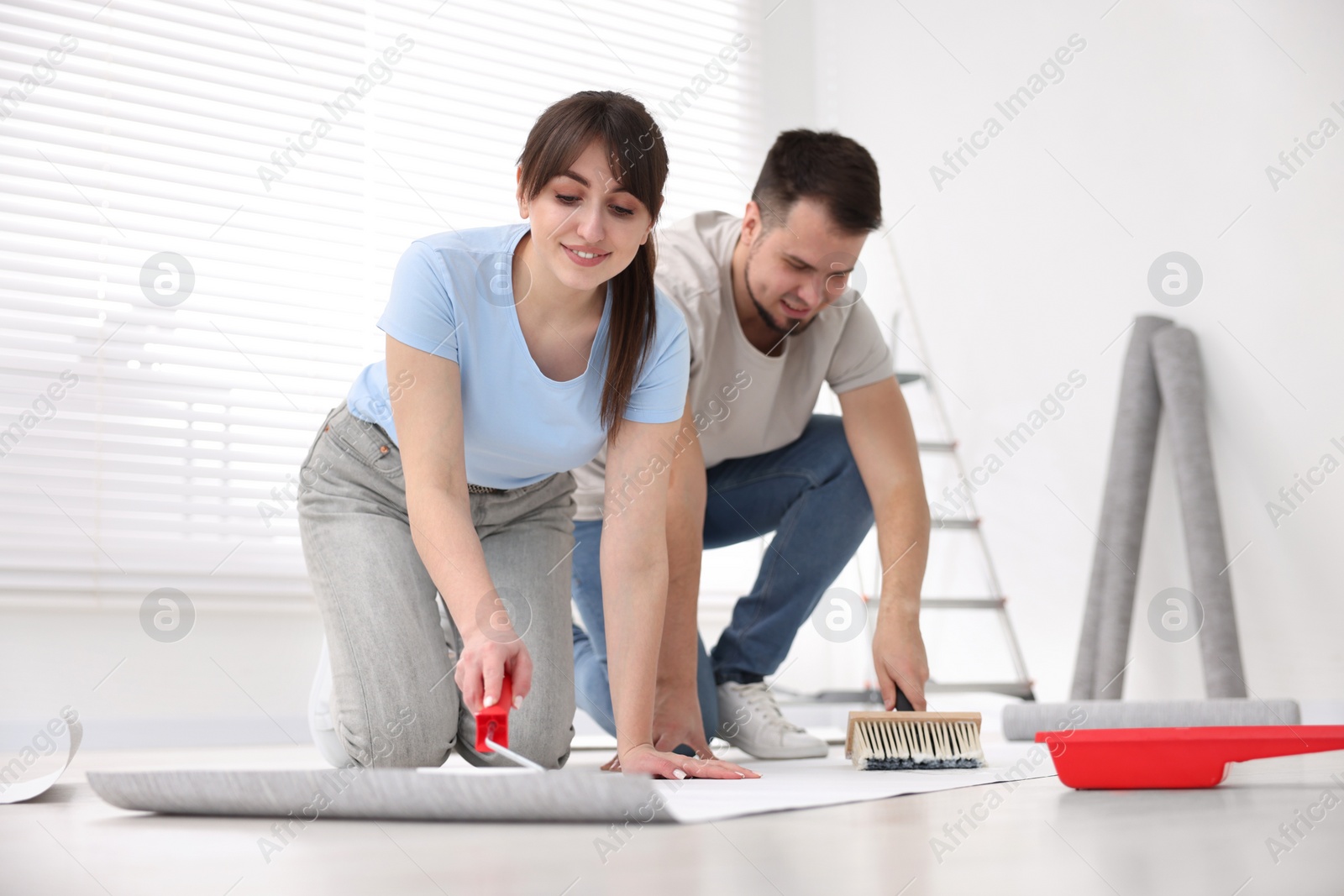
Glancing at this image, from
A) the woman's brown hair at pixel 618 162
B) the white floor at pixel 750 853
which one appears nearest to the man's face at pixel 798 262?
the woman's brown hair at pixel 618 162

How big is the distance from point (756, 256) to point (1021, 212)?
1.66 meters

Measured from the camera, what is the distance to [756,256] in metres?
1.91

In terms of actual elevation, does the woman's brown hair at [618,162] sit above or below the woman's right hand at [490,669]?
above

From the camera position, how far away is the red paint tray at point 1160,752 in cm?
119

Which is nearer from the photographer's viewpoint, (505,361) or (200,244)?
(505,361)

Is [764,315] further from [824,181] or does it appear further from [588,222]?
[588,222]

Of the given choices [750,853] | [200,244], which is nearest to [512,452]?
[750,853]

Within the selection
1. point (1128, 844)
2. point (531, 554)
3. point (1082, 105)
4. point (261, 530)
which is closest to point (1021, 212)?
point (1082, 105)

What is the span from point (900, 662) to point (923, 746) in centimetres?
19

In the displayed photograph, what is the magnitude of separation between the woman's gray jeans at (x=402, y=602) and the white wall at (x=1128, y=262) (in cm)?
165

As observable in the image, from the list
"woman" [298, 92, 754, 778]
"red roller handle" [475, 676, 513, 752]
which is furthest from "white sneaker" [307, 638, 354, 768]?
"red roller handle" [475, 676, 513, 752]

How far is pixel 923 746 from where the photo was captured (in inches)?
63.7

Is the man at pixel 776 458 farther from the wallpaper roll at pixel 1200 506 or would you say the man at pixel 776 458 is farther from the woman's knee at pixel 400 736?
the wallpaper roll at pixel 1200 506

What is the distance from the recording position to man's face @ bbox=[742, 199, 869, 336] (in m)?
1.82
